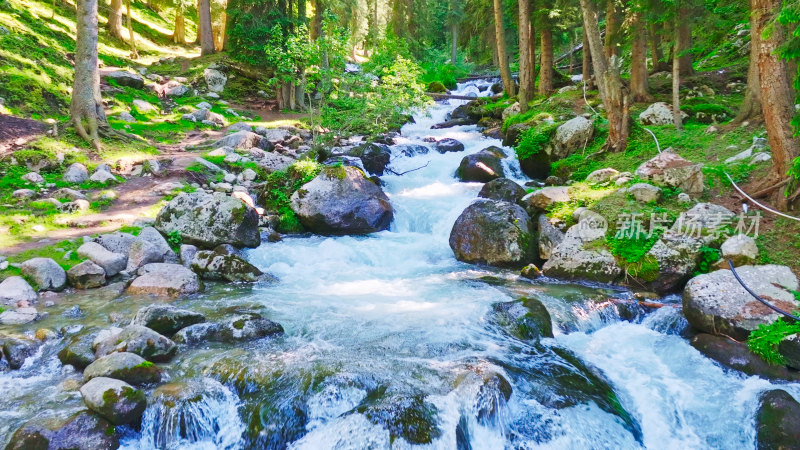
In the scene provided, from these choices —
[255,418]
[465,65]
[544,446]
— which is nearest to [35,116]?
[255,418]

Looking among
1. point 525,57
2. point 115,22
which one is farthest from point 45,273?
point 115,22

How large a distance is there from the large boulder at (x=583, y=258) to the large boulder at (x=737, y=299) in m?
1.71

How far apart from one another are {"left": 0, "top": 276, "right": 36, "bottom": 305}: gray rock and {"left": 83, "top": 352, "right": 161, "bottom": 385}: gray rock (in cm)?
286

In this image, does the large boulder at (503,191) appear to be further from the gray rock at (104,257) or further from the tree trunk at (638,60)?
the gray rock at (104,257)

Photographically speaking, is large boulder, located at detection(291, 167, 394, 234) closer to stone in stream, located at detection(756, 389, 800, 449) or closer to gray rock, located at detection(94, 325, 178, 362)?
gray rock, located at detection(94, 325, 178, 362)

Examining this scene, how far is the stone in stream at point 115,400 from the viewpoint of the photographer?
4559 mm

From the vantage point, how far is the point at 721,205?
8.61 meters

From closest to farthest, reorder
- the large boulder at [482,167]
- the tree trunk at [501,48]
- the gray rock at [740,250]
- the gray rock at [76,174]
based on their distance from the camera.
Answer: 1. the gray rock at [740,250]
2. the gray rock at [76,174]
3. the large boulder at [482,167]
4. the tree trunk at [501,48]

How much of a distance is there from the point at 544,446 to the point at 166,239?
8.18 meters

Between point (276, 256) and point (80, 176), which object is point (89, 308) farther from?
point (80, 176)

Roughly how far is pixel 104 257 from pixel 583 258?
28.5ft

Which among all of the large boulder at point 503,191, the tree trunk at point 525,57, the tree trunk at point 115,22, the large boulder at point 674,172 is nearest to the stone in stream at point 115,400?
the large boulder at point 503,191

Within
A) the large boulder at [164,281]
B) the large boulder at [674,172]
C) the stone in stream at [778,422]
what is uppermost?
the large boulder at [674,172]

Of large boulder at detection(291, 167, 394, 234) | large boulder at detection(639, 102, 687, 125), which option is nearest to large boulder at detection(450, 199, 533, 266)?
large boulder at detection(291, 167, 394, 234)
